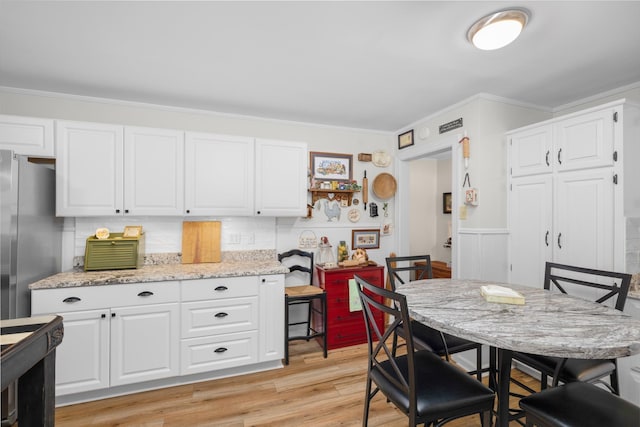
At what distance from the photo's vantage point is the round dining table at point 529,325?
1.08 metres

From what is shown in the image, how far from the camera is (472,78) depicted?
242 centimetres

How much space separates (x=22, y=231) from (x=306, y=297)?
2312 millimetres

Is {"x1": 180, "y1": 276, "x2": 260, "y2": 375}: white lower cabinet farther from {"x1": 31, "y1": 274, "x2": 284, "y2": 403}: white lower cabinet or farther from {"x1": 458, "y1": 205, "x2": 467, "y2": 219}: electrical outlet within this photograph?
{"x1": 458, "y1": 205, "x2": 467, "y2": 219}: electrical outlet

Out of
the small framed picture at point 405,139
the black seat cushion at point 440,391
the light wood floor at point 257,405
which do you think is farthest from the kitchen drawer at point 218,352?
the small framed picture at point 405,139

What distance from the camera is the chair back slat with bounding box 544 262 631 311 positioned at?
1.72m

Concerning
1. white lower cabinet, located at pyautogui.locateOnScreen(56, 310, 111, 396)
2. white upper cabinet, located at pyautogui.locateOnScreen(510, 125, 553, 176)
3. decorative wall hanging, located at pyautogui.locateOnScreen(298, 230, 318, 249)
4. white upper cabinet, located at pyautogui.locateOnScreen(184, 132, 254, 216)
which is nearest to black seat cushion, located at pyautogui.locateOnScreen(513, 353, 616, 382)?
white upper cabinet, located at pyautogui.locateOnScreen(510, 125, 553, 176)

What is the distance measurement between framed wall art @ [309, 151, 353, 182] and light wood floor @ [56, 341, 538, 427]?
2.13m

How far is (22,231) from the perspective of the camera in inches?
82.7

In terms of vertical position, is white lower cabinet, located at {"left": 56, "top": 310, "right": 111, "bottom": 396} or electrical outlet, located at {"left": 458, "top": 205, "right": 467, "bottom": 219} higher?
electrical outlet, located at {"left": 458, "top": 205, "right": 467, "bottom": 219}

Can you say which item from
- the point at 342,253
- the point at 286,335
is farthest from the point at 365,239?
the point at 286,335

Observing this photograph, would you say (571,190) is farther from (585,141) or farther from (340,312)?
(340,312)

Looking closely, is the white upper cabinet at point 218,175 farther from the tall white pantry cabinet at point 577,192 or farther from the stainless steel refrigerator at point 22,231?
the tall white pantry cabinet at point 577,192

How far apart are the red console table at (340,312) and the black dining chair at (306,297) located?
0.10 m

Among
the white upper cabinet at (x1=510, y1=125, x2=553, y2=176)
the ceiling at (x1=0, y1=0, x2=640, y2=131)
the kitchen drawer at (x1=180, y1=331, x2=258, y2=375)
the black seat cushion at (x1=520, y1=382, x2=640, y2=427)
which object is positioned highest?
the ceiling at (x1=0, y1=0, x2=640, y2=131)
